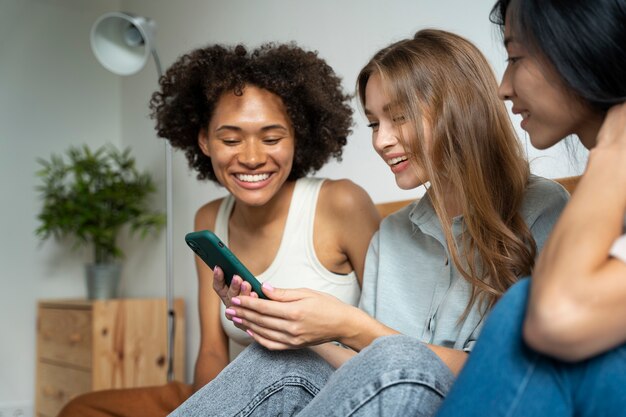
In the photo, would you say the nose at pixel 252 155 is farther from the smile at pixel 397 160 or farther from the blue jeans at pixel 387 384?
the blue jeans at pixel 387 384

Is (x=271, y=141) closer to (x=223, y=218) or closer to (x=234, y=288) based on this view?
(x=223, y=218)

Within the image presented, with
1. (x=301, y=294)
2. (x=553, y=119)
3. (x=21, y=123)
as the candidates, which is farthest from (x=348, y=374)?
(x=21, y=123)

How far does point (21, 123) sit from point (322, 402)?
9.34ft

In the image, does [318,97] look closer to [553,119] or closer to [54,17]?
[553,119]

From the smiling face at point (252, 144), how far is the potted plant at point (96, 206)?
5.08ft

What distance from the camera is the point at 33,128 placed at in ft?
11.0

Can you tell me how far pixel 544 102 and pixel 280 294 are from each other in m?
0.48

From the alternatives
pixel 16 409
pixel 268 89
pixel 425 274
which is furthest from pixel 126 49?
pixel 425 274

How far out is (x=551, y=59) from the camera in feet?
2.85

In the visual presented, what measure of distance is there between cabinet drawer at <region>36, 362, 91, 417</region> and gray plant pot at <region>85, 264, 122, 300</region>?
1.09ft

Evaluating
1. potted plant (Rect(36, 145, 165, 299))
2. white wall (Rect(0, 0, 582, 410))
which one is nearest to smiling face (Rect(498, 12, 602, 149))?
white wall (Rect(0, 0, 582, 410))

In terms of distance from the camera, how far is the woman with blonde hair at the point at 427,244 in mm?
1115

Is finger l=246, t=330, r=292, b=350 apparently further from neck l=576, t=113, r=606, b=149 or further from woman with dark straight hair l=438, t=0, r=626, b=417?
neck l=576, t=113, r=606, b=149

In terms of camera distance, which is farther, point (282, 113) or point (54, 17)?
point (54, 17)
